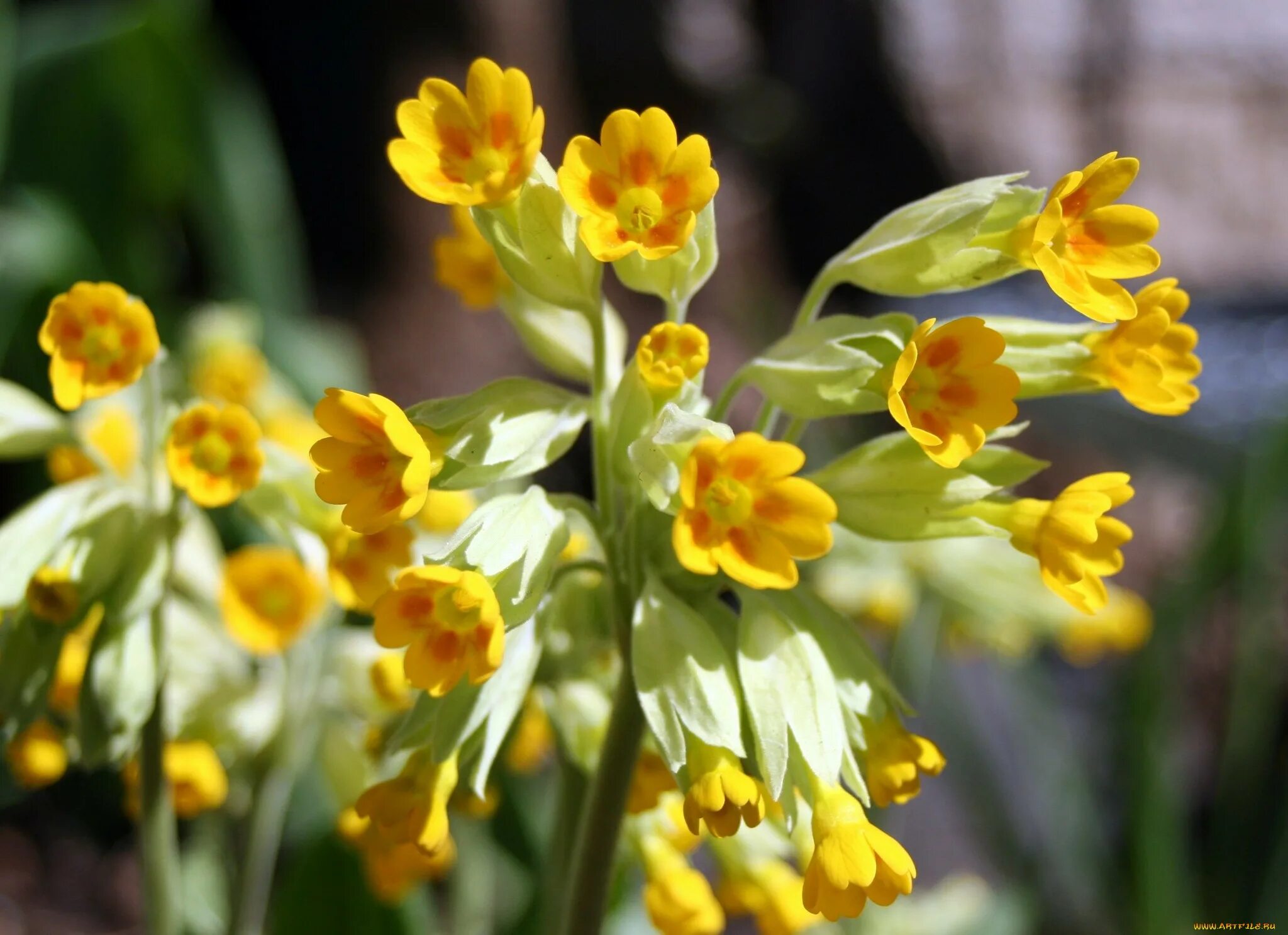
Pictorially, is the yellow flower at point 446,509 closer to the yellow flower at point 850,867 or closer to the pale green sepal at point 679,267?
the pale green sepal at point 679,267

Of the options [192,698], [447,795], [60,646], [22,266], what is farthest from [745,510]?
[22,266]

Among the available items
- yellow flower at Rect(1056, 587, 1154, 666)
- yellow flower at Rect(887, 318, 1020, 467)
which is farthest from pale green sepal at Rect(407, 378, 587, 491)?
yellow flower at Rect(1056, 587, 1154, 666)

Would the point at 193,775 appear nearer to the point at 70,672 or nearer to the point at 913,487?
the point at 70,672

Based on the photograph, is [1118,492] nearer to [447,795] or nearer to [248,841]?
[447,795]

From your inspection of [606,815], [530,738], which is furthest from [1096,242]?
[530,738]

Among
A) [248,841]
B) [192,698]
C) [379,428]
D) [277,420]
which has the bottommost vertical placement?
[248,841]

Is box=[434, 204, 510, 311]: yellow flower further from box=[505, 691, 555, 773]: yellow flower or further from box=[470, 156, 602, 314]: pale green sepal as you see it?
box=[505, 691, 555, 773]: yellow flower
